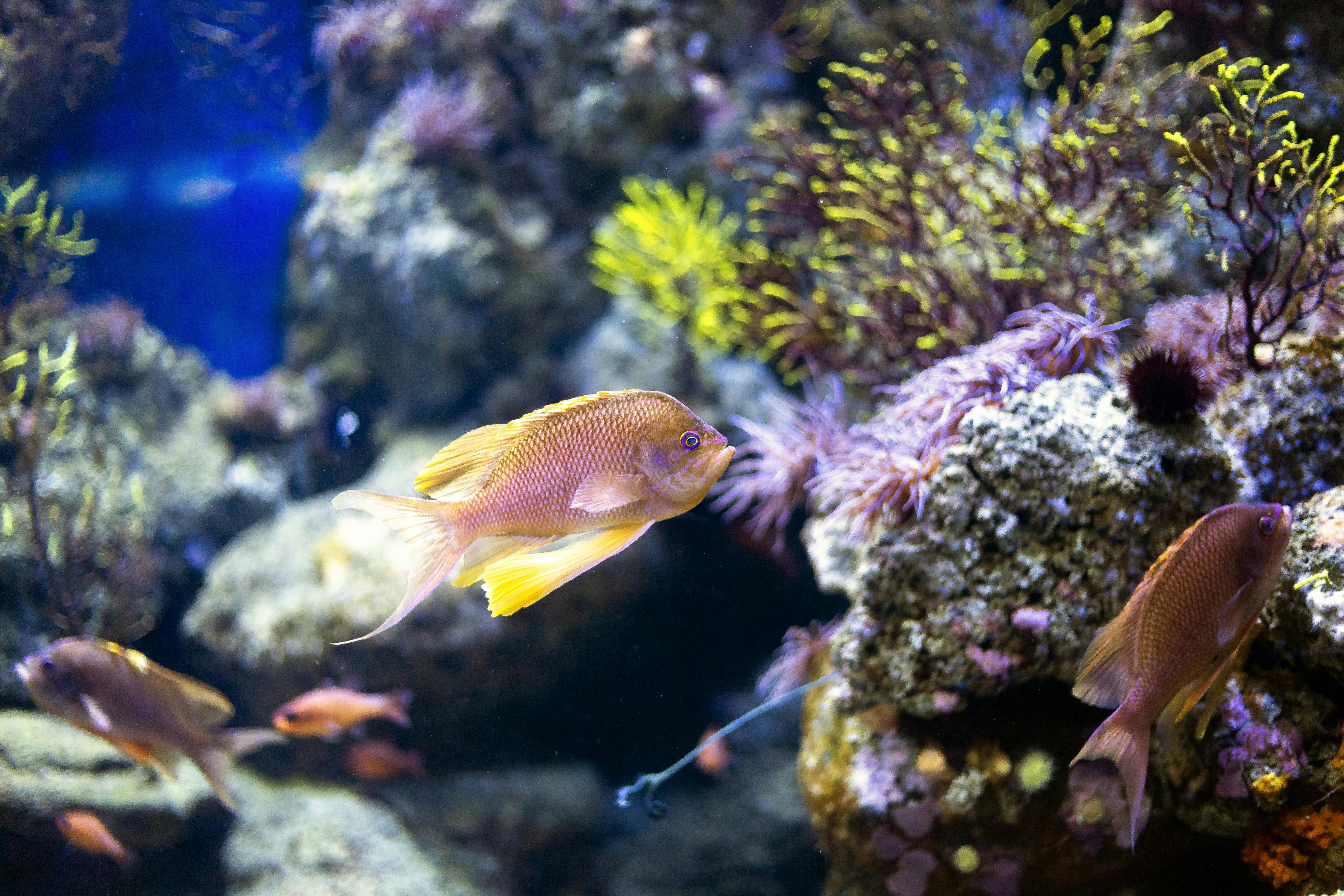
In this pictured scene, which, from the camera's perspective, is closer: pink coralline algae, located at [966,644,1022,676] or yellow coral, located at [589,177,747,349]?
pink coralline algae, located at [966,644,1022,676]

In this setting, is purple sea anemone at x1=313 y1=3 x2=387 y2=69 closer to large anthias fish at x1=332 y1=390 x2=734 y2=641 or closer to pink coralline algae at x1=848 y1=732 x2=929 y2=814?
large anthias fish at x1=332 y1=390 x2=734 y2=641

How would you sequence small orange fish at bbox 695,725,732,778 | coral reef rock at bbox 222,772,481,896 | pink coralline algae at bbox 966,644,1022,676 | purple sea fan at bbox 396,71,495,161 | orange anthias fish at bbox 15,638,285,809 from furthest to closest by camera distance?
purple sea fan at bbox 396,71,495,161 → small orange fish at bbox 695,725,732,778 → coral reef rock at bbox 222,772,481,896 → orange anthias fish at bbox 15,638,285,809 → pink coralline algae at bbox 966,644,1022,676

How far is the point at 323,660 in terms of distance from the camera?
4.25 m

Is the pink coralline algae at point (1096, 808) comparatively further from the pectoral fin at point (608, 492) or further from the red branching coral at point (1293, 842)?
the pectoral fin at point (608, 492)

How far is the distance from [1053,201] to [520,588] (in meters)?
3.38

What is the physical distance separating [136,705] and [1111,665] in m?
4.08

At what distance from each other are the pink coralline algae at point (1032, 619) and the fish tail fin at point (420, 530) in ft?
6.18

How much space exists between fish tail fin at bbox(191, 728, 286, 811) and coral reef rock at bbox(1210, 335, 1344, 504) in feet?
14.8

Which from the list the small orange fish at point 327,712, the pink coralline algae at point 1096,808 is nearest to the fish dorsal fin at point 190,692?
the small orange fish at point 327,712

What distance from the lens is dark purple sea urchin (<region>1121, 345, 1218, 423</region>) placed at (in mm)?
2104

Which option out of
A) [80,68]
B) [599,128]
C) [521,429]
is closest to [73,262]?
[80,68]

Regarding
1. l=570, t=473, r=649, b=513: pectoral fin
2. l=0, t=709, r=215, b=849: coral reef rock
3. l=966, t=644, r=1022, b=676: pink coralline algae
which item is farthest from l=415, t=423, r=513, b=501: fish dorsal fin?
l=0, t=709, r=215, b=849: coral reef rock

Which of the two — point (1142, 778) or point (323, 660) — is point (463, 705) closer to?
point (323, 660)

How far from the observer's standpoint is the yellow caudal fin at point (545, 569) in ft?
4.78
